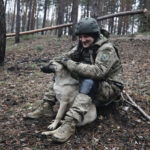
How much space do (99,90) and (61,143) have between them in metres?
1.11

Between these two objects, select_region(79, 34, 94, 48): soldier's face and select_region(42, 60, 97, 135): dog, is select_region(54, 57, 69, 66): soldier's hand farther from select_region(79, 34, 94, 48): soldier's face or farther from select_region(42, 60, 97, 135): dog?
select_region(79, 34, 94, 48): soldier's face

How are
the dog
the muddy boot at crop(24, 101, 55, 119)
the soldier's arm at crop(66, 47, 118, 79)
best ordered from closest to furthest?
1. the soldier's arm at crop(66, 47, 118, 79)
2. the dog
3. the muddy boot at crop(24, 101, 55, 119)

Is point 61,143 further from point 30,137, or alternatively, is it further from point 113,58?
point 113,58

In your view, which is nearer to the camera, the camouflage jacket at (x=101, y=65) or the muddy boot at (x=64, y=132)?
the muddy boot at (x=64, y=132)

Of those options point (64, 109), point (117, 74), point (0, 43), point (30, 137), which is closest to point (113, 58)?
point (117, 74)

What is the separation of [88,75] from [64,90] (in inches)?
21.2

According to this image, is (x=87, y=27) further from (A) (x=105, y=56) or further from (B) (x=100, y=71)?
(B) (x=100, y=71)

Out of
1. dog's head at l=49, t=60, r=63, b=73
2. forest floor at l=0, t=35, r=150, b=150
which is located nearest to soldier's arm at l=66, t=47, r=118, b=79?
dog's head at l=49, t=60, r=63, b=73

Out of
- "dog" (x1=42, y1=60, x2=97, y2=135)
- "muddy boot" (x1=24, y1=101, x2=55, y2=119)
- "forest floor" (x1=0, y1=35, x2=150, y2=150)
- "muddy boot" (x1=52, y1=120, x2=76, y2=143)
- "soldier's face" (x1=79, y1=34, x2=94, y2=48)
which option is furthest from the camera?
"muddy boot" (x1=24, y1=101, x2=55, y2=119)

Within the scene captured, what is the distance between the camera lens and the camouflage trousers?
3.07 m

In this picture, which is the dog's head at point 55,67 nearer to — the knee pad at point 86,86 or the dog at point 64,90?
the dog at point 64,90

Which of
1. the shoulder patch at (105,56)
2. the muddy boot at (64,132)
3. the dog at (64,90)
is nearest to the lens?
the muddy boot at (64,132)

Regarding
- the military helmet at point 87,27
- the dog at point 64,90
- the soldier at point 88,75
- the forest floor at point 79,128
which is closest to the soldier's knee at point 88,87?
the soldier at point 88,75

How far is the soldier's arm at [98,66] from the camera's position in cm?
318
